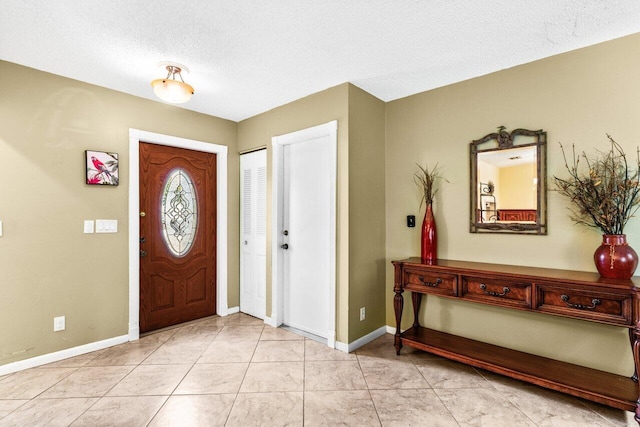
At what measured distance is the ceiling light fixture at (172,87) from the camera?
8.25 ft

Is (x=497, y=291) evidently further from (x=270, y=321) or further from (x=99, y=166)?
(x=99, y=166)

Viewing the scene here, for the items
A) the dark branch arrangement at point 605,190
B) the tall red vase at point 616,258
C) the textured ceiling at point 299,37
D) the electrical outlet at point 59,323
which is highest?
the textured ceiling at point 299,37

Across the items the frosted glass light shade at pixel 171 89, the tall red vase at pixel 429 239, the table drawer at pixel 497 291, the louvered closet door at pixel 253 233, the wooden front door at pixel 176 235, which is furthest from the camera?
the louvered closet door at pixel 253 233

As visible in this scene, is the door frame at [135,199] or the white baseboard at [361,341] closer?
the white baseboard at [361,341]

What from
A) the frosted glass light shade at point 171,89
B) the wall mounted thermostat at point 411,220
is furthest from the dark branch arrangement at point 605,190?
the frosted glass light shade at point 171,89

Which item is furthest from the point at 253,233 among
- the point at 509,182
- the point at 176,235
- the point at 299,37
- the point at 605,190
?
the point at 605,190

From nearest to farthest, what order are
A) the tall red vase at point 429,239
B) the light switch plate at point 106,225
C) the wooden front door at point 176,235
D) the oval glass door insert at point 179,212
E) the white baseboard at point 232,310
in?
the tall red vase at point 429,239 → the light switch plate at point 106,225 → the wooden front door at point 176,235 → the oval glass door insert at point 179,212 → the white baseboard at point 232,310

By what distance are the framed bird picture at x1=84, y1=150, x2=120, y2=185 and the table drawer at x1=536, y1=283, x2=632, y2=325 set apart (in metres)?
3.83

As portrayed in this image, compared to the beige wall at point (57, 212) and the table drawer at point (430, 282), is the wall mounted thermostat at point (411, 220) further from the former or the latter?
the beige wall at point (57, 212)

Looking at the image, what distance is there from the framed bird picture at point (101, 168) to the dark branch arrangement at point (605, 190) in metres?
4.02

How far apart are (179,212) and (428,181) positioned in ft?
9.31

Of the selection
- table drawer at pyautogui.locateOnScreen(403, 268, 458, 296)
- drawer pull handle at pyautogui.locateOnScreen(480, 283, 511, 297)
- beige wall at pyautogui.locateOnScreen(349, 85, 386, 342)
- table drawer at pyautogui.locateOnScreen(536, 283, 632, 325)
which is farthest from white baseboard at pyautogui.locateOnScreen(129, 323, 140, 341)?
table drawer at pyautogui.locateOnScreen(536, 283, 632, 325)

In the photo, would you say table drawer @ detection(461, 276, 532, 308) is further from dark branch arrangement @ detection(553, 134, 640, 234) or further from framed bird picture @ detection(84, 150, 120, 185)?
framed bird picture @ detection(84, 150, 120, 185)

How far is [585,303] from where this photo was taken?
2025 mm
